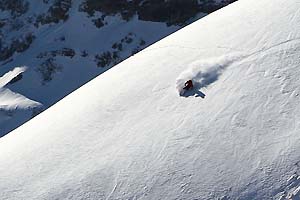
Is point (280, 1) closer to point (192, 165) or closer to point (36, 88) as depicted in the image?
point (192, 165)

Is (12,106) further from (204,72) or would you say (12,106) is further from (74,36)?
(204,72)

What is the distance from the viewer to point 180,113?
12.9 m

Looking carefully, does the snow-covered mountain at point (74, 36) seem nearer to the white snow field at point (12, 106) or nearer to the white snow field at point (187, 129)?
the white snow field at point (12, 106)

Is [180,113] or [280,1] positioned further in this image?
[280,1]

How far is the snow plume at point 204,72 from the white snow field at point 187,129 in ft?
0.09

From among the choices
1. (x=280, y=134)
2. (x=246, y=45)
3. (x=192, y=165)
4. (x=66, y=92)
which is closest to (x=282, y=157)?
(x=280, y=134)

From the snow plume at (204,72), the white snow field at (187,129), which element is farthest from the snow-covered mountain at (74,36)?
the snow plume at (204,72)

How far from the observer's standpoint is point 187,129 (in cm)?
1238

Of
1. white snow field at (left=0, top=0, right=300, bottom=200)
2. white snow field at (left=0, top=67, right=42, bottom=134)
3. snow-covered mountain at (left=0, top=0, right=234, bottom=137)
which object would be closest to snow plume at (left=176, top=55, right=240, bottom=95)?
white snow field at (left=0, top=0, right=300, bottom=200)

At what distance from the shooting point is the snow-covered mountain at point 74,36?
1216 inches

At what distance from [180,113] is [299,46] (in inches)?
126

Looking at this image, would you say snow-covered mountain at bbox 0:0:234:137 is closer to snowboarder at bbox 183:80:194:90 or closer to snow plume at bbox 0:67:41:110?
snow plume at bbox 0:67:41:110

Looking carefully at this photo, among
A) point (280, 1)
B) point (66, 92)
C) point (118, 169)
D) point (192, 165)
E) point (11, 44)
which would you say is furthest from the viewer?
point (11, 44)

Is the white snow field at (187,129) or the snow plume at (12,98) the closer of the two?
the white snow field at (187,129)
